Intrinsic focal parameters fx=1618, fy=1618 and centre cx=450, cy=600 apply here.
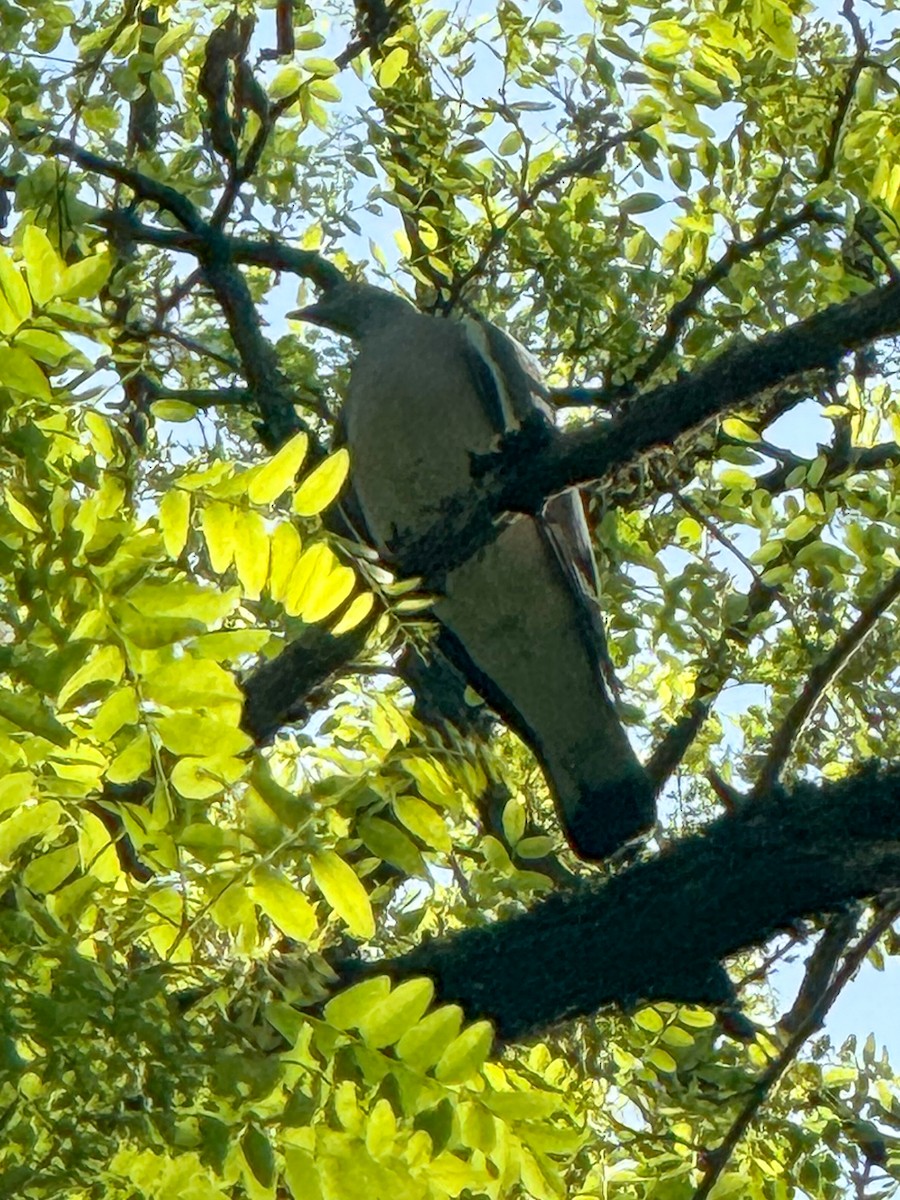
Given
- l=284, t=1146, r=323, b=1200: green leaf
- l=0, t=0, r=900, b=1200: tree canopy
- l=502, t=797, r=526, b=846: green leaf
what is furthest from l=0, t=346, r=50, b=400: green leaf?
l=502, t=797, r=526, b=846: green leaf

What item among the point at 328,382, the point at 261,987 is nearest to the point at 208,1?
the point at 328,382

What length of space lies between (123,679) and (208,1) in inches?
94.1

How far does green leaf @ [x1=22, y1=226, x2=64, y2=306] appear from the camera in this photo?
1.97m

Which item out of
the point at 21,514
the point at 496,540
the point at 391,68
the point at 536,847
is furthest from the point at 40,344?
the point at 496,540

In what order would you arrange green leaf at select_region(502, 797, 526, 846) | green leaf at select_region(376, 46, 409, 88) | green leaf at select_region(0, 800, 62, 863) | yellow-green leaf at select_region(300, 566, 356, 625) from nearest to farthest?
1. green leaf at select_region(0, 800, 62, 863)
2. yellow-green leaf at select_region(300, 566, 356, 625)
3. green leaf at select_region(502, 797, 526, 846)
4. green leaf at select_region(376, 46, 409, 88)

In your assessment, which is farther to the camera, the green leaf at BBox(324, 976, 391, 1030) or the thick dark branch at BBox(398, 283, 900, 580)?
the thick dark branch at BBox(398, 283, 900, 580)

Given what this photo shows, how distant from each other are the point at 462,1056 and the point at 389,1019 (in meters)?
0.09

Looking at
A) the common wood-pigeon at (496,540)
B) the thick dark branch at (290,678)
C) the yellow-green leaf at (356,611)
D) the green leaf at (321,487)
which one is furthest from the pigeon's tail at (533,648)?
the green leaf at (321,487)

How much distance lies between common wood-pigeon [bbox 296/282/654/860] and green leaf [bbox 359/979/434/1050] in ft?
7.52

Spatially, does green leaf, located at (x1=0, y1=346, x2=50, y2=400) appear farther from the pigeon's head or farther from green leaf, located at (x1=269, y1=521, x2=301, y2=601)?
the pigeon's head

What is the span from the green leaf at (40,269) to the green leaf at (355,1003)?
2.97 ft

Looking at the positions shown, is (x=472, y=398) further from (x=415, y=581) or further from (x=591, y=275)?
(x=415, y=581)

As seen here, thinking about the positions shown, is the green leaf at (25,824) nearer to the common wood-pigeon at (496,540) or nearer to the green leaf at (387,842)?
the green leaf at (387,842)

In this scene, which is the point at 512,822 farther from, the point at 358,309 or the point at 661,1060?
the point at 358,309
